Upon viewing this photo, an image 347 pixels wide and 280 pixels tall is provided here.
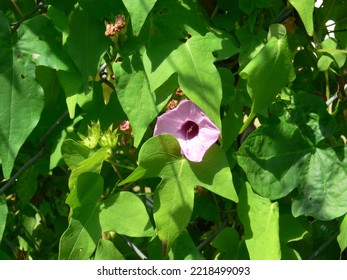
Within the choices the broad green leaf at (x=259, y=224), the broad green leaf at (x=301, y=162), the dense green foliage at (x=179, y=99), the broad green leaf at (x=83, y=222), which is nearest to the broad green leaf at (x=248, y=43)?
the dense green foliage at (x=179, y=99)

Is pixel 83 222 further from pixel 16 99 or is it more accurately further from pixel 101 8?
pixel 101 8

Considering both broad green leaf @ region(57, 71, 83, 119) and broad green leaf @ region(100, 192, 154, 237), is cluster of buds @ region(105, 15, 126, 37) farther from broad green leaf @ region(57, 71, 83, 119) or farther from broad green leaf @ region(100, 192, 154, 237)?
broad green leaf @ region(100, 192, 154, 237)

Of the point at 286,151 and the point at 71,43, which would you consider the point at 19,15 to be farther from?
the point at 286,151

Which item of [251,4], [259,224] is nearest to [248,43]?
[251,4]

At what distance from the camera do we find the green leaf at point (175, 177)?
40.2 inches

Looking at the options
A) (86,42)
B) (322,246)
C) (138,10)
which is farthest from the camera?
(322,246)

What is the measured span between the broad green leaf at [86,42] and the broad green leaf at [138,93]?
0.13 feet

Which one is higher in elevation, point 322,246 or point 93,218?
point 93,218

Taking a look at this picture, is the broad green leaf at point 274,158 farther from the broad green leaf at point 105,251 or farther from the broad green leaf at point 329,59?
the broad green leaf at point 105,251

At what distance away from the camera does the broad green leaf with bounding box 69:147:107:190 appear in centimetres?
105

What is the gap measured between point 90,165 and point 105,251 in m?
0.16

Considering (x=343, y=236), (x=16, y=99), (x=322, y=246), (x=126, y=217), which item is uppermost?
(x=16, y=99)

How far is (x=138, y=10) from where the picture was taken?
0.95 m

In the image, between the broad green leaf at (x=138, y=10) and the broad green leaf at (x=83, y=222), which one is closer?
the broad green leaf at (x=138, y=10)
